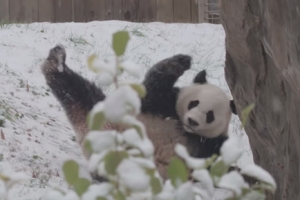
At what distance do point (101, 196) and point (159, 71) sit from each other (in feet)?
9.89

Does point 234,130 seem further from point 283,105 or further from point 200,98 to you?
point 283,105

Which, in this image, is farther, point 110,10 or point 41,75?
point 110,10

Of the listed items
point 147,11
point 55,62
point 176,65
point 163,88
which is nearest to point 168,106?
point 163,88

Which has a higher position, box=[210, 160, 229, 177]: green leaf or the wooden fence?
the wooden fence

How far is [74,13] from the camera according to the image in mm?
7836

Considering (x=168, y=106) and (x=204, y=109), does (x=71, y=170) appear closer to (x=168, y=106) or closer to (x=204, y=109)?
(x=204, y=109)

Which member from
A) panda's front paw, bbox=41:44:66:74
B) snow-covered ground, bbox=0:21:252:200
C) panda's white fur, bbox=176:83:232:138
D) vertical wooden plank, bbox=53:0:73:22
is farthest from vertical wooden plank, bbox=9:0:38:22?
panda's white fur, bbox=176:83:232:138

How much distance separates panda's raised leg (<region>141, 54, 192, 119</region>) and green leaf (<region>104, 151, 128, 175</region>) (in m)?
2.95

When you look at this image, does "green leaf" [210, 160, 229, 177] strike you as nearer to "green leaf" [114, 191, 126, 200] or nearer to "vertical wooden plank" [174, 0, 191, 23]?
"green leaf" [114, 191, 126, 200]

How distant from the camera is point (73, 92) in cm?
386

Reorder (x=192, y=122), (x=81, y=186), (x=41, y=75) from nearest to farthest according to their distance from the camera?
(x=81, y=186)
(x=192, y=122)
(x=41, y=75)

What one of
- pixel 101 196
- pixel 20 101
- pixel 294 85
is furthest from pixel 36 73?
pixel 101 196

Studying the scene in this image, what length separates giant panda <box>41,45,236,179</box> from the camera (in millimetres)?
3814

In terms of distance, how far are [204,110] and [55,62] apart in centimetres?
89
